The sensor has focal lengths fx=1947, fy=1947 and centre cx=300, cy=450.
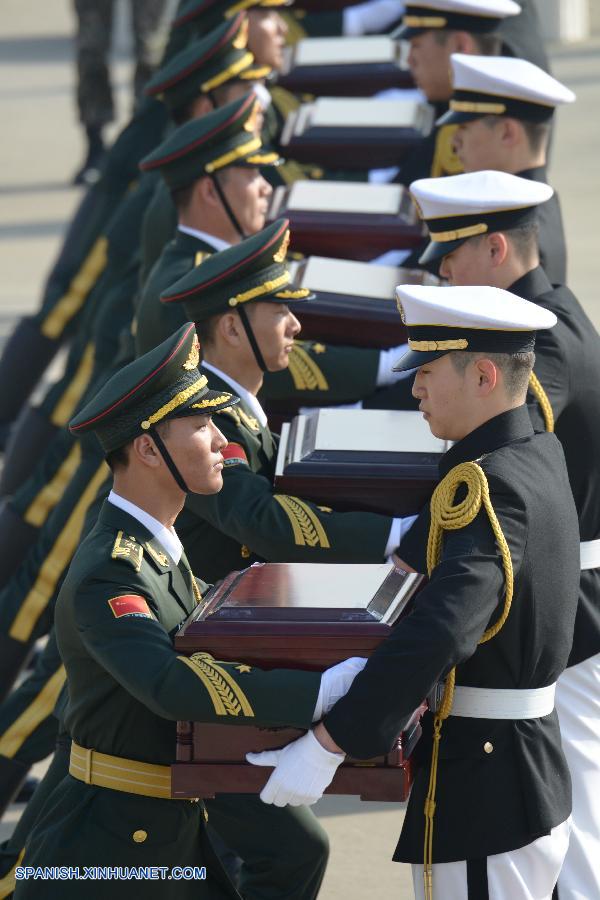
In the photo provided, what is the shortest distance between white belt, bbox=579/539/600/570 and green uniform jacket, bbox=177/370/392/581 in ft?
1.37

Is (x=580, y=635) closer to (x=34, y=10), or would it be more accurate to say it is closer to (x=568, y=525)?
(x=568, y=525)

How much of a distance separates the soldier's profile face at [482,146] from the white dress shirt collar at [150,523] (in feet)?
6.01

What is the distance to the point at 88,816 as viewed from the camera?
3213 mm

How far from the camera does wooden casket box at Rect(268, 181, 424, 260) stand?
490cm

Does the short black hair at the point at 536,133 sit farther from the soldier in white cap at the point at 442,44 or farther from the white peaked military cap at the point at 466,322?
the white peaked military cap at the point at 466,322

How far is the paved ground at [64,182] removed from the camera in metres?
4.63

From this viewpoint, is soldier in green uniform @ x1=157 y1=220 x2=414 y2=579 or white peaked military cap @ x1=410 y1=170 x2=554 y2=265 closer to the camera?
soldier in green uniform @ x1=157 y1=220 x2=414 y2=579

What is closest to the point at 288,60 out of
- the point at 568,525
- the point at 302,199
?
the point at 302,199

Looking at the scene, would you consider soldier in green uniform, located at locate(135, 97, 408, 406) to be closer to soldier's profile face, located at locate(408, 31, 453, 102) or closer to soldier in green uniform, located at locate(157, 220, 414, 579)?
soldier in green uniform, located at locate(157, 220, 414, 579)

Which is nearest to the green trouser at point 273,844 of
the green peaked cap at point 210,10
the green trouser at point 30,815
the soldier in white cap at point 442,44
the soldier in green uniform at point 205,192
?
the green trouser at point 30,815

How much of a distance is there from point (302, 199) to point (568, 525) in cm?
206

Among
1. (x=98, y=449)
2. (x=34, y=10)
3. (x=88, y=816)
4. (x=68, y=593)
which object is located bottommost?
(x=34, y=10)

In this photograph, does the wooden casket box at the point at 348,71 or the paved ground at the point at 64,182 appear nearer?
the paved ground at the point at 64,182

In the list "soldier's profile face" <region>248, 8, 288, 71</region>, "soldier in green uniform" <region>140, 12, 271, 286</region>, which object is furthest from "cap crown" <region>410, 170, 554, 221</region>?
"soldier's profile face" <region>248, 8, 288, 71</region>
